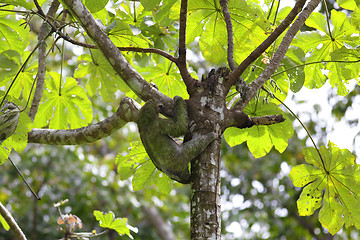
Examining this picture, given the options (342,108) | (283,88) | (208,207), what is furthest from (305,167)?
(342,108)

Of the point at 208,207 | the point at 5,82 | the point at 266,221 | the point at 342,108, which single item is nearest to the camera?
the point at 208,207

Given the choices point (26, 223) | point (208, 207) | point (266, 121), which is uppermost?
point (26, 223)

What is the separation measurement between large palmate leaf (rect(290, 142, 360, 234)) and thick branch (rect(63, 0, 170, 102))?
4.31 feet

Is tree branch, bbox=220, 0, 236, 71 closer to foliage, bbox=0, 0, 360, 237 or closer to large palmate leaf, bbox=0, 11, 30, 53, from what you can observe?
foliage, bbox=0, 0, 360, 237

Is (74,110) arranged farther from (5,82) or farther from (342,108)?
(342,108)

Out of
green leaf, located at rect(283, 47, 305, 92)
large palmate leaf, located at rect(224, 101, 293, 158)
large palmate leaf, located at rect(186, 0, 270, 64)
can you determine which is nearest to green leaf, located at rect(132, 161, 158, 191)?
large palmate leaf, located at rect(224, 101, 293, 158)

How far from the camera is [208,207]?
170 cm

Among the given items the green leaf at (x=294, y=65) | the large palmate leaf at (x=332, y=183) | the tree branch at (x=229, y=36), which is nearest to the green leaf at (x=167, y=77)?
the green leaf at (x=294, y=65)

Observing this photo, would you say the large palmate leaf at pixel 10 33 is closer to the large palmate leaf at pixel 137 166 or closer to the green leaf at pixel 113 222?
the large palmate leaf at pixel 137 166

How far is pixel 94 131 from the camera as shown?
8.11ft

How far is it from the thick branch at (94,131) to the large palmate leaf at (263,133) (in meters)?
0.93

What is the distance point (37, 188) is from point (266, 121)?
19.7ft

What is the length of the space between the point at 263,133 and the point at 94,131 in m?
1.22

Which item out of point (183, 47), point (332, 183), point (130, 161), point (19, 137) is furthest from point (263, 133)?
point (19, 137)
